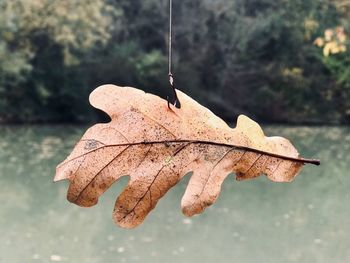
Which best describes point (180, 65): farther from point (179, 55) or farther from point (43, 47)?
point (43, 47)

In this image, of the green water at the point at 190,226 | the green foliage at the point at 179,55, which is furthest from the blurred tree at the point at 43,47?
the green water at the point at 190,226

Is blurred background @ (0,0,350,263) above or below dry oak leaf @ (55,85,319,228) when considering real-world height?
below

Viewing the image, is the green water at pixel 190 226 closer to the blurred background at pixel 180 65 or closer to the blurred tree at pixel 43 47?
the blurred background at pixel 180 65

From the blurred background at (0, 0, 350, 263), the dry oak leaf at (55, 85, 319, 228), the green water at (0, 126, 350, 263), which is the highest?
the dry oak leaf at (55, 85, 319, 228)

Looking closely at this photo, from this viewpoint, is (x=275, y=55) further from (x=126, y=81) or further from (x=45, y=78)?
(x=45, y=78)

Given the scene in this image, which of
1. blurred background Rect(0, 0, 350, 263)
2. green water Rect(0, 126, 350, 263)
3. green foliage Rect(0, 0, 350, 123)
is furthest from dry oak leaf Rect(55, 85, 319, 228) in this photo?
green foliage Rect(0, 0, 350, 123)

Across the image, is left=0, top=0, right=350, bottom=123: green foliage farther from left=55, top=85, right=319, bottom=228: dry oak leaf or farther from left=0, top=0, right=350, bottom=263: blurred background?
left=55, top=85, right=319, bottom=228: dry oak leaf
